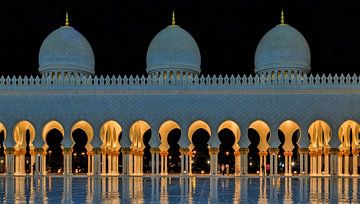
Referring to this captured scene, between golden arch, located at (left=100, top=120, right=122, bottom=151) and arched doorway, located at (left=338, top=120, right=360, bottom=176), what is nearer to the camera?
arched doorway, located at (left=338, top=120, right=360, bottom=176)

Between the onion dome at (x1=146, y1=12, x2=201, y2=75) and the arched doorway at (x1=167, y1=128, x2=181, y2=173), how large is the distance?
639cm

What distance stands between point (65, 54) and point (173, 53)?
3780 mm

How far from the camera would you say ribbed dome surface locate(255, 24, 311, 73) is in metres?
19.0

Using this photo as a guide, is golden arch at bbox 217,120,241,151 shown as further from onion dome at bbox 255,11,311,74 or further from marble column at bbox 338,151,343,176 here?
marble column at bbox 338,151,343,176

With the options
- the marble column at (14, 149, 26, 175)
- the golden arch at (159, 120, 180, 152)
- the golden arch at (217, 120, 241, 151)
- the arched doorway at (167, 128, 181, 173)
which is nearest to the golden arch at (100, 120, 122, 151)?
the golden arch at (159, 120, 180, 152)

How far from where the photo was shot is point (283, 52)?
19047 millimetres

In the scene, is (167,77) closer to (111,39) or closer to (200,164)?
(111,39)

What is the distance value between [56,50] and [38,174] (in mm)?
4548

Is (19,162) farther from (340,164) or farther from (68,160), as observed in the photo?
(340,164)

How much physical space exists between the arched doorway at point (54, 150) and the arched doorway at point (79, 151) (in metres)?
0.68

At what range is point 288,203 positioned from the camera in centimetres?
746

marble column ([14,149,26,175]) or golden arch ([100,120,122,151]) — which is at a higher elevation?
golden arch ([100,120,122,151])

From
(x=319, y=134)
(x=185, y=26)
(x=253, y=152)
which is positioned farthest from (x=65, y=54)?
(x=253, y=152)

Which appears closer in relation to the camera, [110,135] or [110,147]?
[110,147]
